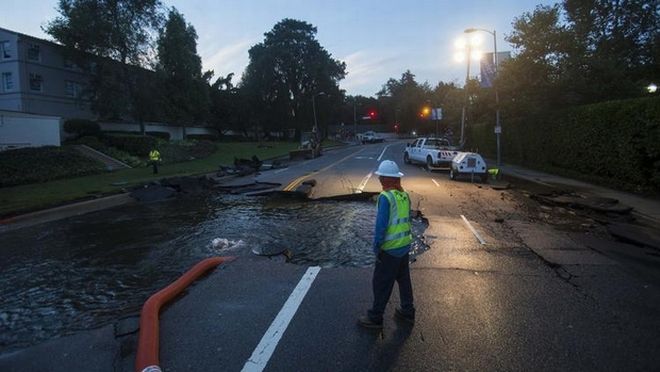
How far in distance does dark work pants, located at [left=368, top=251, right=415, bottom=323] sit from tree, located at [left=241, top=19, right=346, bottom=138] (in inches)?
2918

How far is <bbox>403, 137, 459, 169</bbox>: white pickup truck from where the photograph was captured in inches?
1021

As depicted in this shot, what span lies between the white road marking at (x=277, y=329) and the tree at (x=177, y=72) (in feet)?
145

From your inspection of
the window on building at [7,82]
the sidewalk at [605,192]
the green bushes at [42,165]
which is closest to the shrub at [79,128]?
the green bushes at [42,165]

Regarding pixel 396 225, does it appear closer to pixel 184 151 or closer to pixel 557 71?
pixel 557 71

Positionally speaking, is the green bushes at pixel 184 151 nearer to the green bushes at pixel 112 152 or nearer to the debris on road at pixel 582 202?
the green bushes at pixel 112 152

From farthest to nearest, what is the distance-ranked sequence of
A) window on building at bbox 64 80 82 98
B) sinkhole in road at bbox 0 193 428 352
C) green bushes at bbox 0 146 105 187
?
window on building at bbox 64 80 82 98 → green bushes at bbox 0 146 105 187 → sinkhole in road at bbox 0 193 428 352

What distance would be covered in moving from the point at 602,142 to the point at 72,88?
156ft

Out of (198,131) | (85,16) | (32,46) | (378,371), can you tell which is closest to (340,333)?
(378,371)

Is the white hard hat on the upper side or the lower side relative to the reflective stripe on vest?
upper

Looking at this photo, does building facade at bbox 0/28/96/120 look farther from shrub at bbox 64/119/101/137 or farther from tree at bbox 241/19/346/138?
tree at bbox 241/19/346/138

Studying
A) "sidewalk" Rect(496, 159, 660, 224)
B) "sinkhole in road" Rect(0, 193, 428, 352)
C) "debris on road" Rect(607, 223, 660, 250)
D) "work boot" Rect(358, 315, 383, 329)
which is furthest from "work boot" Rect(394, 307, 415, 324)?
"sidewalk" Rect(496, 159, 660, 224)

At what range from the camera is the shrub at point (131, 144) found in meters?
36.7

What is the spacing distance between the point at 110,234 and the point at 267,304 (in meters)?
6.24

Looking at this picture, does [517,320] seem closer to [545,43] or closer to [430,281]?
[430,281]
